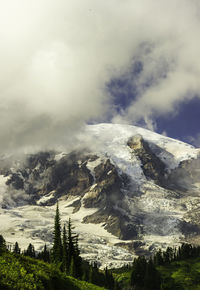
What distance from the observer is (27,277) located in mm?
25812

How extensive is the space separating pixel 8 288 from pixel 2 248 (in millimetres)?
8913

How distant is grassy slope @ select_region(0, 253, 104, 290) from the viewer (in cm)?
2422

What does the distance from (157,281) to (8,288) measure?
636ft

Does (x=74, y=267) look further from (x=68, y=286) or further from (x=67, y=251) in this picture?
(x=68, y=286)

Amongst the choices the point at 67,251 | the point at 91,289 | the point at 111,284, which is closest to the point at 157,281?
the point at 111,284

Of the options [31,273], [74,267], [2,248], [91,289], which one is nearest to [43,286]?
[31,273]

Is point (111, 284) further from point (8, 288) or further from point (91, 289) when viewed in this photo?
point (8, 288)

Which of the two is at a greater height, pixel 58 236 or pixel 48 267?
pixel 58 236

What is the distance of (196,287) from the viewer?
199 m

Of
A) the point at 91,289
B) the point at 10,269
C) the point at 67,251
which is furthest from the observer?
the point at 67,251

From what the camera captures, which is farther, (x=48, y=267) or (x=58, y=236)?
(x=58, y=236)

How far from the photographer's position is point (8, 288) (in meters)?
23.2

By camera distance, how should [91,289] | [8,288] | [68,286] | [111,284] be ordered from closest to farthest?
[8,288]
[68,286]
[91,289]
[111,284]

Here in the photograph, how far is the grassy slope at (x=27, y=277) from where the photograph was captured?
24.2 metres
